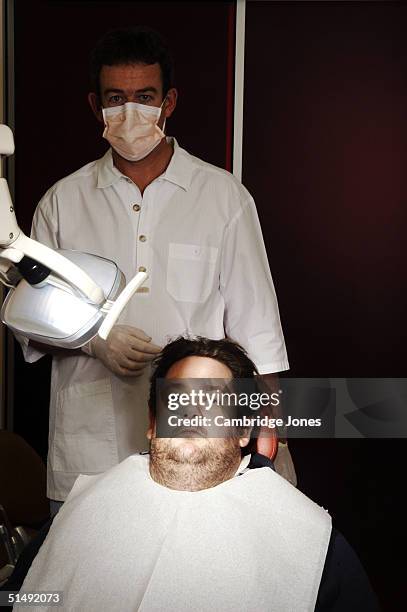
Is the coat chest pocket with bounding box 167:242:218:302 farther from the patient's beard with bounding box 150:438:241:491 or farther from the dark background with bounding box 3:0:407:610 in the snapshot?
the patient's beard with bounding box 150:438:241:491

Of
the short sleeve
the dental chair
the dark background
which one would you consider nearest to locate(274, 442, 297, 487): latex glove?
the dark background

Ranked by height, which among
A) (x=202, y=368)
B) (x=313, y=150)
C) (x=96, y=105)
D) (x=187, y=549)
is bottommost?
(x=187, y=549)

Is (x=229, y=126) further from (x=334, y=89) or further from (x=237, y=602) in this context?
(x=237, y=602)

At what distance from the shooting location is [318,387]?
7.57ft

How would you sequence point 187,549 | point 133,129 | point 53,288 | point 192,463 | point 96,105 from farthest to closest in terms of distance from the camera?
point 96,105 < point 133,129 < point 192,463 < point 187,549 < point 53,288

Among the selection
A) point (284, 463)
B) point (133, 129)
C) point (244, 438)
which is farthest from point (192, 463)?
point (133, 129)

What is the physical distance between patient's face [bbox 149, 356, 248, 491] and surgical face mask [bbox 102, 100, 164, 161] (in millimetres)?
729

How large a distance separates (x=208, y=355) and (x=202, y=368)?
0.03m

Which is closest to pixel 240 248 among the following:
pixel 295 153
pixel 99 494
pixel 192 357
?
pixel 295 153

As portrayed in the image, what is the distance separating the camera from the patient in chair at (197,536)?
1.59 metres

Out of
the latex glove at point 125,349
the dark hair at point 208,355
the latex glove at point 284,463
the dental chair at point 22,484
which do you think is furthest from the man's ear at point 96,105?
the latex glove at point 284,463

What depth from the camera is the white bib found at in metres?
1.59

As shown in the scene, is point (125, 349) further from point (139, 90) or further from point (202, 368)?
point (139, 90)

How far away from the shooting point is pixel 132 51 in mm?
2195
